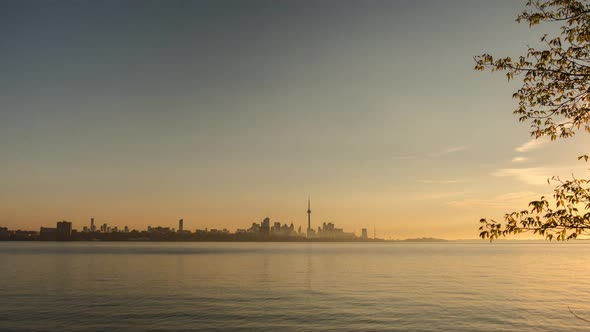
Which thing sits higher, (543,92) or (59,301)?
(543,92)

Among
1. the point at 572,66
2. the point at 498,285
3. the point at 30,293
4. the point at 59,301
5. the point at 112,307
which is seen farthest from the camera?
the point at 498,285

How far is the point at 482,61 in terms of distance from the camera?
15.5 m

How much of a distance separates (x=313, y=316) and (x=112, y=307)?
21830 millimetres

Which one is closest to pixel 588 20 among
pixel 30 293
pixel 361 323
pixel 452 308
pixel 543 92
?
pixel 543 92

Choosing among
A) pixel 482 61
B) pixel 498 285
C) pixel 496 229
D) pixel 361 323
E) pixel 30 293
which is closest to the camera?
pixel 496 229

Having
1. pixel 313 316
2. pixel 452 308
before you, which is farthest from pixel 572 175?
pixel 452 308

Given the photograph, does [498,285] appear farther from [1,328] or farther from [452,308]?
[1,328]

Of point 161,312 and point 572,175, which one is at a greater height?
point 572,175

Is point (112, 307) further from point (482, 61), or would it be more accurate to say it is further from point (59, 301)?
point (482, 61)

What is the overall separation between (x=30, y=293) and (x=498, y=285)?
70.0m

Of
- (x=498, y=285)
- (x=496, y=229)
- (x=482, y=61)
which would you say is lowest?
(x=498, y=285)

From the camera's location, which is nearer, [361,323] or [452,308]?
[361,323]

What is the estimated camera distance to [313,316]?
140 feet

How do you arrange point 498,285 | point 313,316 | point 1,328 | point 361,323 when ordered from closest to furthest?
point 1,328, point 361,323, point 313,316, point 498,285
